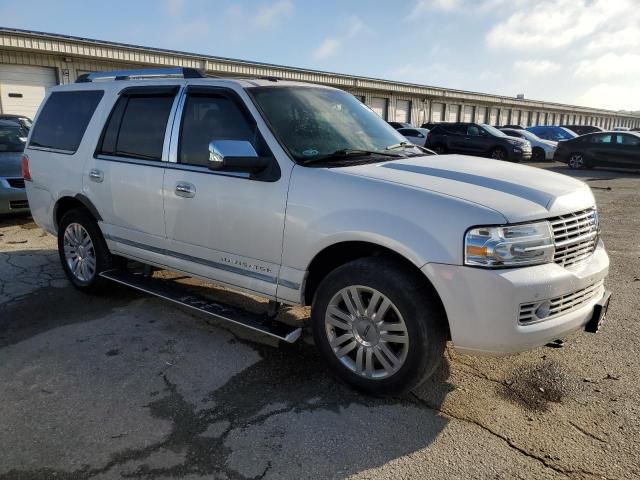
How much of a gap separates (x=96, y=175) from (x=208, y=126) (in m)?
1.36

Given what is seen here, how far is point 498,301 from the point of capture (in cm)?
262

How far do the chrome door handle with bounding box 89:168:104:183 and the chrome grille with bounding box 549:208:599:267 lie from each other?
12.0 ft

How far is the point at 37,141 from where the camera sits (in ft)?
17.2

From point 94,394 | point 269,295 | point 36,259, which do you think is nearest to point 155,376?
point 94,394

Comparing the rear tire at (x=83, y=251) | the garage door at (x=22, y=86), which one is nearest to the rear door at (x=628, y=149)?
the rear tire at (x=83, y=251)

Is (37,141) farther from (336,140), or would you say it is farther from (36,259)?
(336,140)

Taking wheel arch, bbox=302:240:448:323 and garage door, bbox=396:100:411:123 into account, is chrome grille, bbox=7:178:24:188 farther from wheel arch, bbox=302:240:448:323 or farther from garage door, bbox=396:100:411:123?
garage door, bbox=396:100:411:123

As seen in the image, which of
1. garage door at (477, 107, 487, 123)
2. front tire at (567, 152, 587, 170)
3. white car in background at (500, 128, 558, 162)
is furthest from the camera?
garage door at (477, 107, 487, 123)

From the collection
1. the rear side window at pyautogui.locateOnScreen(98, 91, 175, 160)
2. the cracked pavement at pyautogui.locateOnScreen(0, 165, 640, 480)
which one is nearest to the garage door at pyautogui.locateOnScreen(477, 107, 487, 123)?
the cracked pavement at pyautogui.locateOnScreen(0, 165, 640, 480)

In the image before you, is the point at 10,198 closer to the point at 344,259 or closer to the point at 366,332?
the point at 344,259

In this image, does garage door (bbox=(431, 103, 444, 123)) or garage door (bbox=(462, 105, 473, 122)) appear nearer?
garage door (bbox=(431, 103, 444, 123))

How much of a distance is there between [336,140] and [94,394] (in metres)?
2.35

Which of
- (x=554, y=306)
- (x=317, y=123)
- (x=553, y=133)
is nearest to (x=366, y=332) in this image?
(x=554, y=306)

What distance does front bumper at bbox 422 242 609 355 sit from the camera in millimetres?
2617
